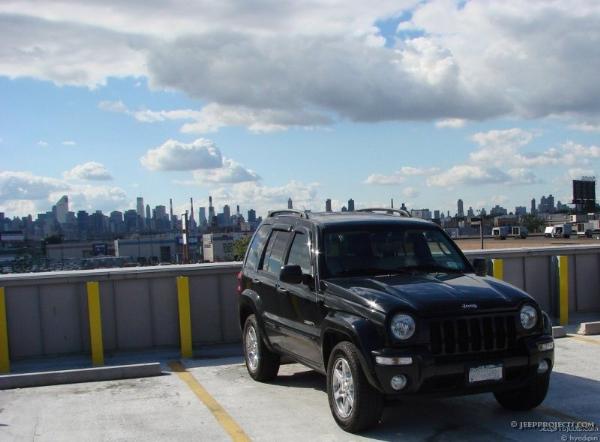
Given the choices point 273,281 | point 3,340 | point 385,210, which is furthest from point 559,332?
point 3,340

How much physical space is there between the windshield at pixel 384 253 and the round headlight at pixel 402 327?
1.05 metres

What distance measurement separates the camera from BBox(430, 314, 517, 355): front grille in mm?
5648

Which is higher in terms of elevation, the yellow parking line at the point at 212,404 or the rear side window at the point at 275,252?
the rear side window at the point at 275,252

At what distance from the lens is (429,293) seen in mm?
5895

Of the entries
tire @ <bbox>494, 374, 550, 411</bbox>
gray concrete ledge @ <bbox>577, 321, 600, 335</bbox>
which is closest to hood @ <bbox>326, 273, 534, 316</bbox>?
tire @ <bbox>494, 374, 550, 411</bbox>

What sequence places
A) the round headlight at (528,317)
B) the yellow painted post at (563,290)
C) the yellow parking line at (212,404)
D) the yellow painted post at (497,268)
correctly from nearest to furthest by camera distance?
the round headlight at (528,317)
the yellow parking line at (212,404)
the yellow painted post at (497,268)
the yellow painted post at (563,290)

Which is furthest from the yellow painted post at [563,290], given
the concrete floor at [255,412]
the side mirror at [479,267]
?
the side mirror at [479,267]

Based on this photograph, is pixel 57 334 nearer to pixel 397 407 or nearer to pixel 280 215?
pixel 280 215

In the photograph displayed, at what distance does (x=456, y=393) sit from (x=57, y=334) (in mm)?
6203

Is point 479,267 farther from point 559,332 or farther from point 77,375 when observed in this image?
point 77,375

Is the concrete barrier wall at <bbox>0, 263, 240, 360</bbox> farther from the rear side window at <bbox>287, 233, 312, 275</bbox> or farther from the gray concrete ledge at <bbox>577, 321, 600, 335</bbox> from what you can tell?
the gray concrete ledge at <bbox>577, 321, 600, 335</bbox>

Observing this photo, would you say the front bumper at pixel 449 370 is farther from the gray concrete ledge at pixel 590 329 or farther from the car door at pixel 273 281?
the gray concrete ledge at pixel 590 329

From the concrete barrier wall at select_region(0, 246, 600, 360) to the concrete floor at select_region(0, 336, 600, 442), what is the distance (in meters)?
1.65

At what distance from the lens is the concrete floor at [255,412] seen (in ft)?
19.7
